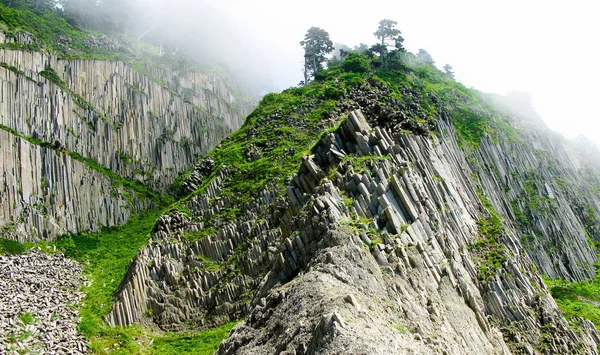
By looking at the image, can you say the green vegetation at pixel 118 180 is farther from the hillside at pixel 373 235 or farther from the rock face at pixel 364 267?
the rock face at pixel 364 267

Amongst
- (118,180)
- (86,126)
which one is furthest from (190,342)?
(86,126)

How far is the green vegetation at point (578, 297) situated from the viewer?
3300 centimetres

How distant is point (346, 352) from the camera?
542 inches

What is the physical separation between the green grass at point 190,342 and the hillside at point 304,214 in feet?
0.63

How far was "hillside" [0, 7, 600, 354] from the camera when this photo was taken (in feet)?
67.2

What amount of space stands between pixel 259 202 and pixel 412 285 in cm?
2138

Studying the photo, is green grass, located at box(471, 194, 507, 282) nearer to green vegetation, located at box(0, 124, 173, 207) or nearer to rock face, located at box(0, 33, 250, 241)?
rock face, located at box(0, 33, 250, 241)

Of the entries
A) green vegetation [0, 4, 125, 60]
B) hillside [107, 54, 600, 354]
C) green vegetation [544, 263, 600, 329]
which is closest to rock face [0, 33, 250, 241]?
green vegetation [0, 4, 125, 60]

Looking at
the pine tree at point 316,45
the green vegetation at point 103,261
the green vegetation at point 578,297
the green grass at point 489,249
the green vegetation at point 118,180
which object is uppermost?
the pine tree at point 316,45

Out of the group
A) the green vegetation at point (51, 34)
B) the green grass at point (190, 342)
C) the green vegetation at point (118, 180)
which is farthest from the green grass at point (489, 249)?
the green vegetation at point (51, 34)

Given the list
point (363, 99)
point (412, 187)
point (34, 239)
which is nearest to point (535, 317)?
point (412, 187)

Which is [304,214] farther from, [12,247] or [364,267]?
[12,247]

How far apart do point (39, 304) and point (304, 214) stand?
24.1 m

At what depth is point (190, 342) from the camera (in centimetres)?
3344
